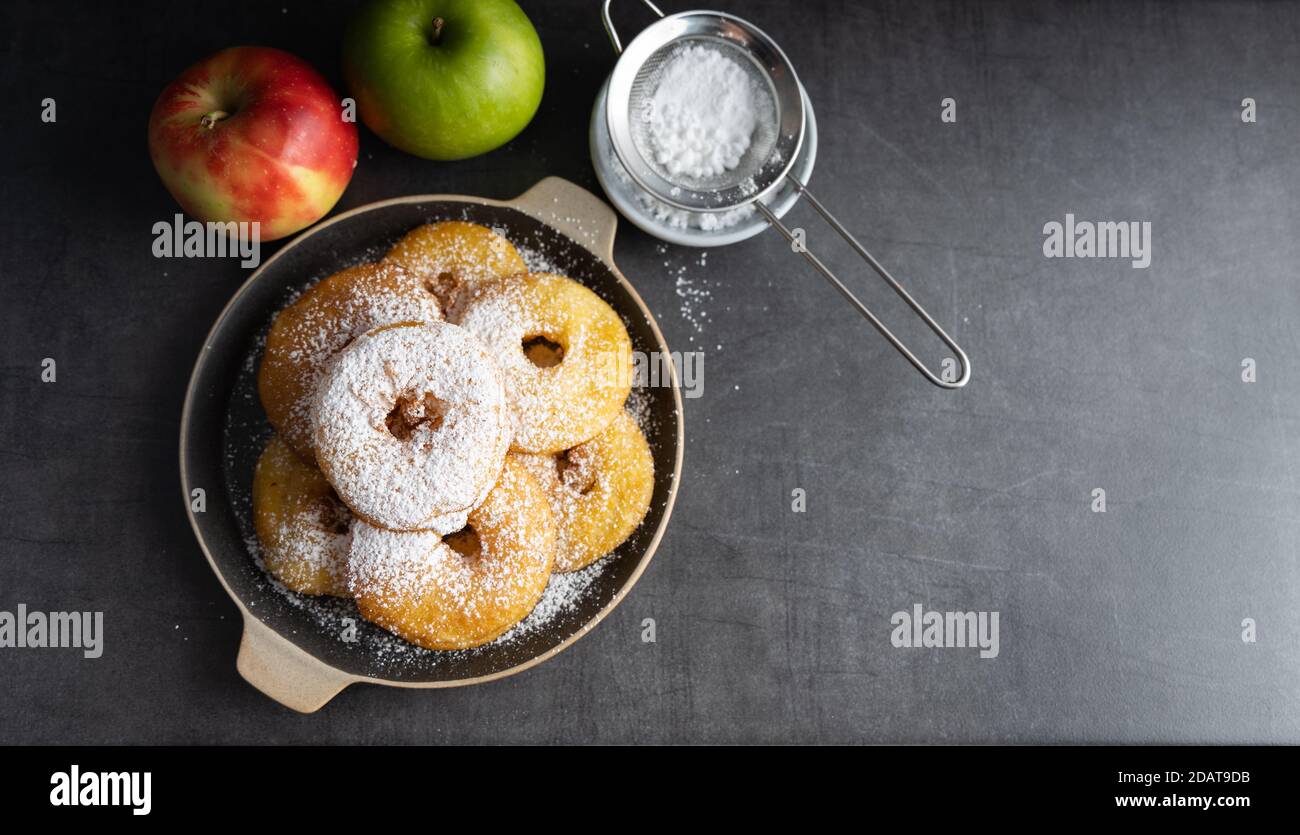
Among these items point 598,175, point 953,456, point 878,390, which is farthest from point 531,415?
point 953,456

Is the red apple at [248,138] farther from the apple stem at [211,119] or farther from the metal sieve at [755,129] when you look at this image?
the metal sieve at [755,129]

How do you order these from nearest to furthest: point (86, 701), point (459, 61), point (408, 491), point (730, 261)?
1. point (408, 491)
2. point (459, 61)
3. point (86, 701)
4. point (730, 261)

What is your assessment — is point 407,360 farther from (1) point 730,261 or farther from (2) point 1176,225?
(2) point 1176,225

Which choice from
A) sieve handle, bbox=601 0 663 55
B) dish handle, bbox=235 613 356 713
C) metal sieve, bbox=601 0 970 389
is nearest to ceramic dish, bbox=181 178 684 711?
dish handle, bbox=235 613 356 713

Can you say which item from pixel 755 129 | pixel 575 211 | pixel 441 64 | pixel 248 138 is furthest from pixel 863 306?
pixel 248 138

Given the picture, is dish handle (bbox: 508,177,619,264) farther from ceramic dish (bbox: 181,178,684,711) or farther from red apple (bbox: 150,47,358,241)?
red apple (bbox: 150,47,358,241)

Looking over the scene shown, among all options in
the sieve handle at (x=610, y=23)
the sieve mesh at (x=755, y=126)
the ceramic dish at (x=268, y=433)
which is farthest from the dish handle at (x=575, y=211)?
the sieve handle at (x=610, y=23)
